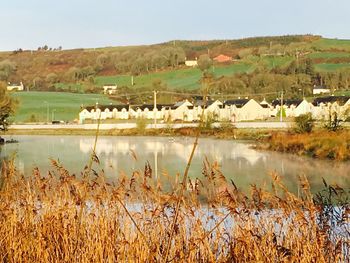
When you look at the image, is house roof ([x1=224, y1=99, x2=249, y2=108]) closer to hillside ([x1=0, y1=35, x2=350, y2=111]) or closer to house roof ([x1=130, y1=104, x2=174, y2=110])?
house roof ([x1=130, y1=104, x2=174, y2=110])

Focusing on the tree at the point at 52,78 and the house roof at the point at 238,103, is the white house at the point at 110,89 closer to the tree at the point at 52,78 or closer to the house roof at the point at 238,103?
the tree at the point at 52,78

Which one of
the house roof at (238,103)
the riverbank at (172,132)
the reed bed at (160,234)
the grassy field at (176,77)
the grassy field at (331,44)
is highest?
the grassy field at (331,44)

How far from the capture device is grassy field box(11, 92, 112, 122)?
333 ft

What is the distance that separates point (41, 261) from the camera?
5996 mm

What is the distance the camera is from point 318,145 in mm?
31969

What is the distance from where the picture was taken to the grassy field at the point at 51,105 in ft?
333

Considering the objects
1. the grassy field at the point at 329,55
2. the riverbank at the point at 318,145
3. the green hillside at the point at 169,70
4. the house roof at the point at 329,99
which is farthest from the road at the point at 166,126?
the grassy field at the point at 329,55

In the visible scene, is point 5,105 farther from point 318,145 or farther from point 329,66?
point 329,66

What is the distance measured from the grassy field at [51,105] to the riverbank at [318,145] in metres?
60.4

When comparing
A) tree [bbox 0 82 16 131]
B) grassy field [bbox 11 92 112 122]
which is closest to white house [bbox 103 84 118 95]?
grassy field [bbox 11 92 112 122]

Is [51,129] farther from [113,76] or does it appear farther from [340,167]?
[113,76]

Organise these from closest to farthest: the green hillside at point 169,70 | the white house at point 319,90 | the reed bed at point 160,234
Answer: the reed bed at point 160,234, the white house at point 319,90, the green hillside at point 169,70

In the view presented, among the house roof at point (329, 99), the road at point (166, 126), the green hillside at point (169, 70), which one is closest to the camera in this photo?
the road at point (166, 126)

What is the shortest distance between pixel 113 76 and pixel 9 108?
9728 centimetres
